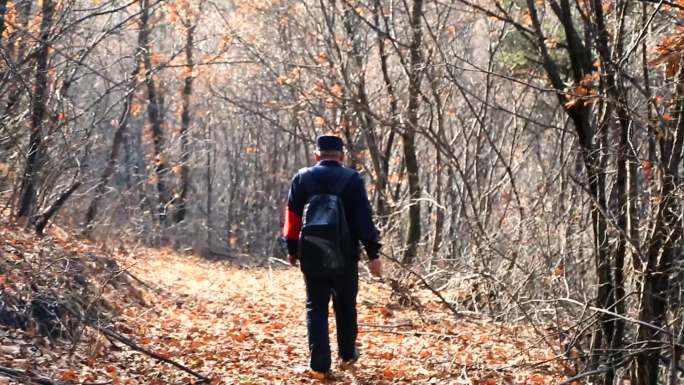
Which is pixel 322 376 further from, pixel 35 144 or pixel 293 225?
pixel 35 144

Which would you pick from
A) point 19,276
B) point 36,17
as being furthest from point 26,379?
point 36,17

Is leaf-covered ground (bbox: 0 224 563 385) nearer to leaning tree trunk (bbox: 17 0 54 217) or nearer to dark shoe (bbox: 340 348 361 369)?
dark shoe (bbox: 340 348 361 369)

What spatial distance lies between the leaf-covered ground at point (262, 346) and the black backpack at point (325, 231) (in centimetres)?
94

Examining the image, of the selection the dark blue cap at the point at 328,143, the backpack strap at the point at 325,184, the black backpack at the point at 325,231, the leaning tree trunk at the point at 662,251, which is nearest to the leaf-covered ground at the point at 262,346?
the leaning tree trunk at the point at 662,251

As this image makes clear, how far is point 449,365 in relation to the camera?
7.09 m

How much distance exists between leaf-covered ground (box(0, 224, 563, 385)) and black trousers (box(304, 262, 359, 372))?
8.0 inches

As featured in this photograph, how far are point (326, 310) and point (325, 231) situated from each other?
67 centimetres

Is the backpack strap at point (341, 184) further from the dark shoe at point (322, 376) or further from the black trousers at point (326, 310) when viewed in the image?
the dark shoe at point (322, 376)

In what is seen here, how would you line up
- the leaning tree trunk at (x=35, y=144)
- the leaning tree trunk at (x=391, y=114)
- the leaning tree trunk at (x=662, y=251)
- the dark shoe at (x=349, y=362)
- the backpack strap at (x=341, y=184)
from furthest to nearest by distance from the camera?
the leaning tree trunk at (x=391, y=114) → the leaning tree trunk at (x=35, y=144) → the dark shoe at (x=349, y=362) → the backpack strap at (x=341, y=184) → the leaning tree trunk at (x=662, y=251)

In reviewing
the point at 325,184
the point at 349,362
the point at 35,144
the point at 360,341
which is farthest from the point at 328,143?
the point at 35,144

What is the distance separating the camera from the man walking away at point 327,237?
6.85 meters

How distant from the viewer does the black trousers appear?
6.91m

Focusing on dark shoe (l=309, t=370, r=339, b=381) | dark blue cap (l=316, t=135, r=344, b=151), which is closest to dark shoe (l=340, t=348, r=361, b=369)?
dark shoe (l=309, t=370, r=339, b=381)

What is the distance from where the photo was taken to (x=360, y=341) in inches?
356
